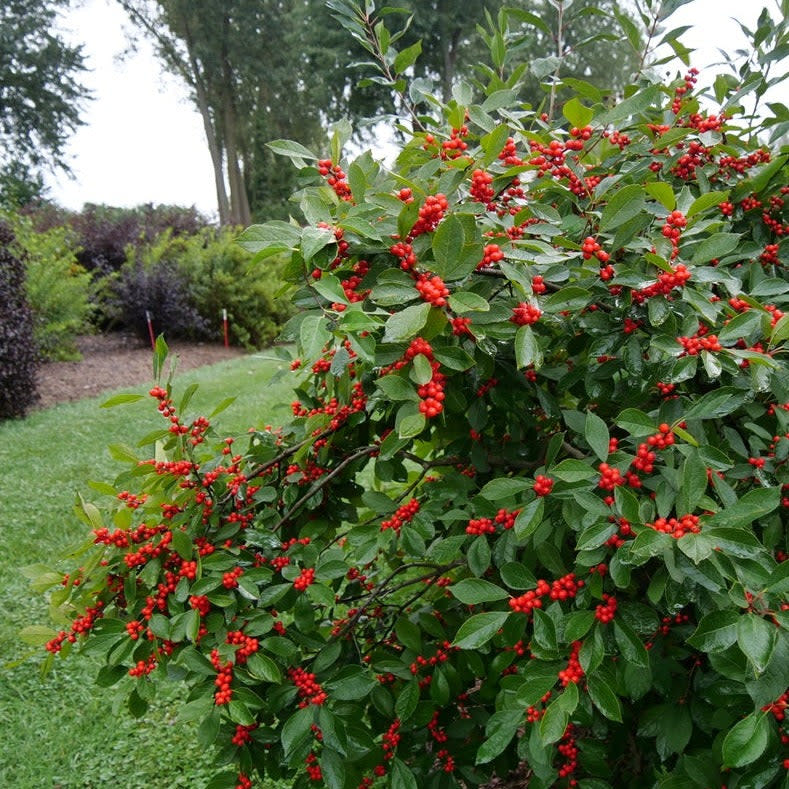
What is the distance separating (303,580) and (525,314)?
0.76 m

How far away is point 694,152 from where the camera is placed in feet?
5.48

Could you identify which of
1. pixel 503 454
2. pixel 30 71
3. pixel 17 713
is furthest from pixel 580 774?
pixel 30 71

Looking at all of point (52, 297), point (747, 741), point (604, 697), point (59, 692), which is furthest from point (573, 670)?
point (52, 297)

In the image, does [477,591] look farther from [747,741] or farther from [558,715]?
[747,741]

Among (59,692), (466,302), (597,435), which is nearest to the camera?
(466,302)

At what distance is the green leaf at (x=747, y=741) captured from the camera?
39.8 inches

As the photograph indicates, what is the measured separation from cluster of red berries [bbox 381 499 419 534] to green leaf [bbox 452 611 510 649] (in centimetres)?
31

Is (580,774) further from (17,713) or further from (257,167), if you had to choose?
(257,167)

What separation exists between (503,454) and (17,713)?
2.76m

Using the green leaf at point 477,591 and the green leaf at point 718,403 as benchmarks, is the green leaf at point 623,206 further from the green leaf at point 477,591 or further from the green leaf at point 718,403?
the green leaf at point 477,591

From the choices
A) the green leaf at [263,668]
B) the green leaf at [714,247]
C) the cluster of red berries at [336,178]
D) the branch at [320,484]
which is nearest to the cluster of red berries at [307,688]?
the green leaf at [263,668]

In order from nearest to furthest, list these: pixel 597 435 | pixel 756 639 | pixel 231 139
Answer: pixel 756 639 → pixel 597 435 → pixel 231 139

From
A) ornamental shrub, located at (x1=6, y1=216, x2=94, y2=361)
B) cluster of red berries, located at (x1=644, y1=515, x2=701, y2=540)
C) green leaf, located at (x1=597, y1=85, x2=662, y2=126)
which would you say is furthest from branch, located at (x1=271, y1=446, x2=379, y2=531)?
ornamental shrub, located at (x1=6, y1=216, x2=94, y2=361)

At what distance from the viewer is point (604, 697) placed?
1.17 metres
